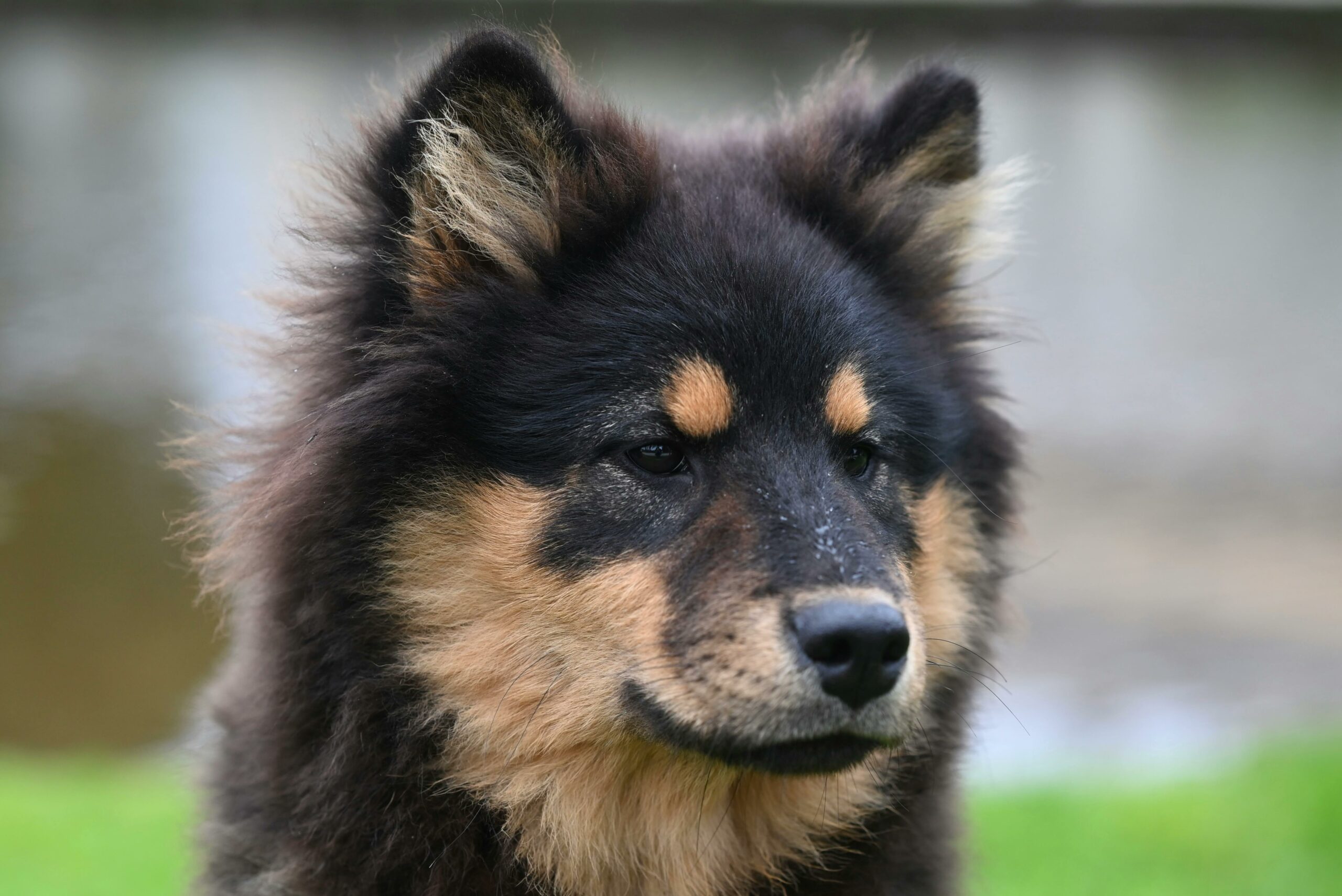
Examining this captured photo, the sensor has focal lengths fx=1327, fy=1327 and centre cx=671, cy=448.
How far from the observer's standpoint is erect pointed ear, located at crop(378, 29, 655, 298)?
404cm

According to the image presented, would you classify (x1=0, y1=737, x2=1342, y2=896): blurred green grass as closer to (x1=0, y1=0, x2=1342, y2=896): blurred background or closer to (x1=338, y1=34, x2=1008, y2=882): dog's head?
(x1=0, y1=0, x2=1342, y2=896): blurred background

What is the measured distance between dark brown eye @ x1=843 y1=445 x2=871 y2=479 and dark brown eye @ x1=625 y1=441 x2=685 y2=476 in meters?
0.57

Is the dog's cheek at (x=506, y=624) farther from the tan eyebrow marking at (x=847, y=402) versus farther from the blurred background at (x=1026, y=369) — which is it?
the blurred background at (x=1026, y=369)

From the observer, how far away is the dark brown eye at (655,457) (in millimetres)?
3951

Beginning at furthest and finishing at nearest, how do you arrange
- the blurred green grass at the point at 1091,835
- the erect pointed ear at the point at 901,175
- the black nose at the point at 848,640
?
1. the blurred green grass at the point at 1091,835
2. the erect pointed ear at the point at 901,175
3. the black nose at the point at 848,640

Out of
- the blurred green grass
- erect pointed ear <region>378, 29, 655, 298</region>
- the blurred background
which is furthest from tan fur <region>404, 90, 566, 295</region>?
the blurred green grass

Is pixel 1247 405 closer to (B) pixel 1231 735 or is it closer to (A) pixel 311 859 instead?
(B) pixel 1231 735

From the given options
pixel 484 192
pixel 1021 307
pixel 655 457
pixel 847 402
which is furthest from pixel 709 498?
Result: pixel 1021 307

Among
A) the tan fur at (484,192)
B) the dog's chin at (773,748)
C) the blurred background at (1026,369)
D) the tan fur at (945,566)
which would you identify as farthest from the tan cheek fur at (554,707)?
the blurred background at (1026,369)

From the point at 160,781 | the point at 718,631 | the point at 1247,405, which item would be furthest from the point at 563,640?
the point at 1247,405

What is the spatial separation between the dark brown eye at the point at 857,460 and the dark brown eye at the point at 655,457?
0.57 m

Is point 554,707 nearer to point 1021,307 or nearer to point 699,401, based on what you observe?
point 699,401

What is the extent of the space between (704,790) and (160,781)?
711 centimetres

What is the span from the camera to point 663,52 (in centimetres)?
2425
